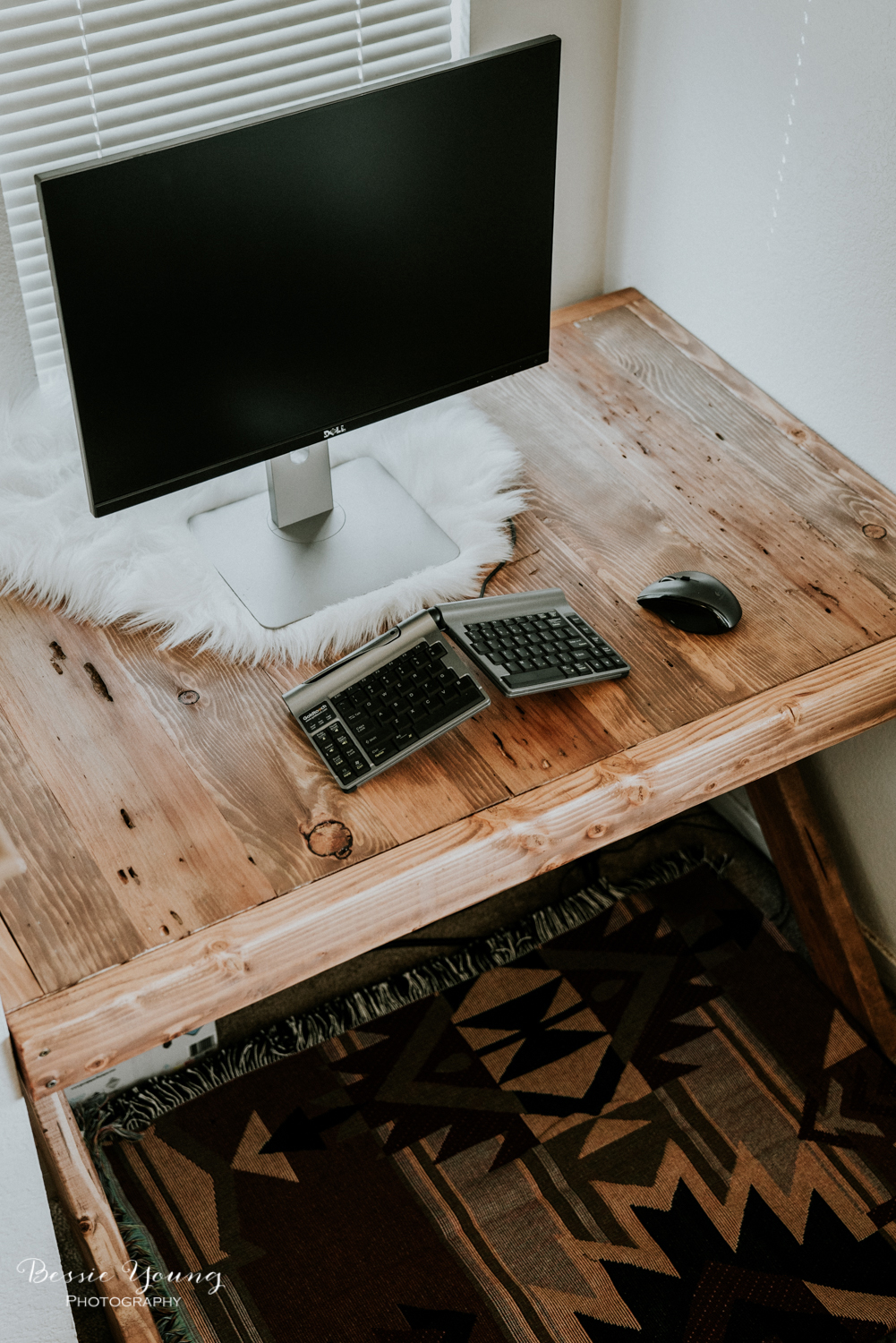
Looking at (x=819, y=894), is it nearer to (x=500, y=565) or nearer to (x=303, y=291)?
(x=500, y=565)

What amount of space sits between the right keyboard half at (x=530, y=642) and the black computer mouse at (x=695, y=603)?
0.08 meters

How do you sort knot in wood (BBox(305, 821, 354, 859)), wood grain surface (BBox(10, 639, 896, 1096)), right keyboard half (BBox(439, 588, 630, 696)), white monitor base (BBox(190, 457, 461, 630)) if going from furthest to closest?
white monitor base (BBox(190, 457, 461, 630)) → right keyboard half (BBox(439, 588, 630, 696)) → knot in wood (BBox(305, 821, 354, 859)) → wood grain surface (BBox(10, 639, 896, 1096))

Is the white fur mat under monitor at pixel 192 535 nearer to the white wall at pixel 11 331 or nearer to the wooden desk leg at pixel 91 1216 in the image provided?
the white wall at pixel 11 331

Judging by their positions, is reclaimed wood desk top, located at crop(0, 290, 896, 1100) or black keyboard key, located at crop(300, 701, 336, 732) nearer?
reclaimed wood desk top, located at crop(0, 290, 896, 1100)

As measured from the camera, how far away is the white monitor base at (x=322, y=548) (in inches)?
49.7

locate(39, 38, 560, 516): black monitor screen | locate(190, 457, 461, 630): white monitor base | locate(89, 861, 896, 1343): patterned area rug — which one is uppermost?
locate(39, 38, 560, 516): black monitor screen

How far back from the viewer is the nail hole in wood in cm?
117

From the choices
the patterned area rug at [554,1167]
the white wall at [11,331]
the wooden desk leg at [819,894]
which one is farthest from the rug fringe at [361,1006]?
the white wall at [11,331]

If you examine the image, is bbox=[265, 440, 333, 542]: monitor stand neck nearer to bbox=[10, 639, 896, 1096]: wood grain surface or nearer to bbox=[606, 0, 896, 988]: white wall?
bbox=[10, 639, 896, 1096]: wood grain surface

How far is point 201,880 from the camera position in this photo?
1014 mm

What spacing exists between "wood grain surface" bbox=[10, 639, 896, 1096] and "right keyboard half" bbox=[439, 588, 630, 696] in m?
0.09

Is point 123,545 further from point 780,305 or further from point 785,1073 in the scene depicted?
point 785,1073

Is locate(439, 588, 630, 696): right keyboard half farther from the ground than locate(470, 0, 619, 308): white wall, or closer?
closer

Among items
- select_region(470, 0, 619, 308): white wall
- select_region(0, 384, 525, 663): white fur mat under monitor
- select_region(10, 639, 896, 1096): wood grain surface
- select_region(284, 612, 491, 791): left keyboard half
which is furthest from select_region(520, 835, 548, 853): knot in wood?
select_region(470, 0, 619, 308): white wall
